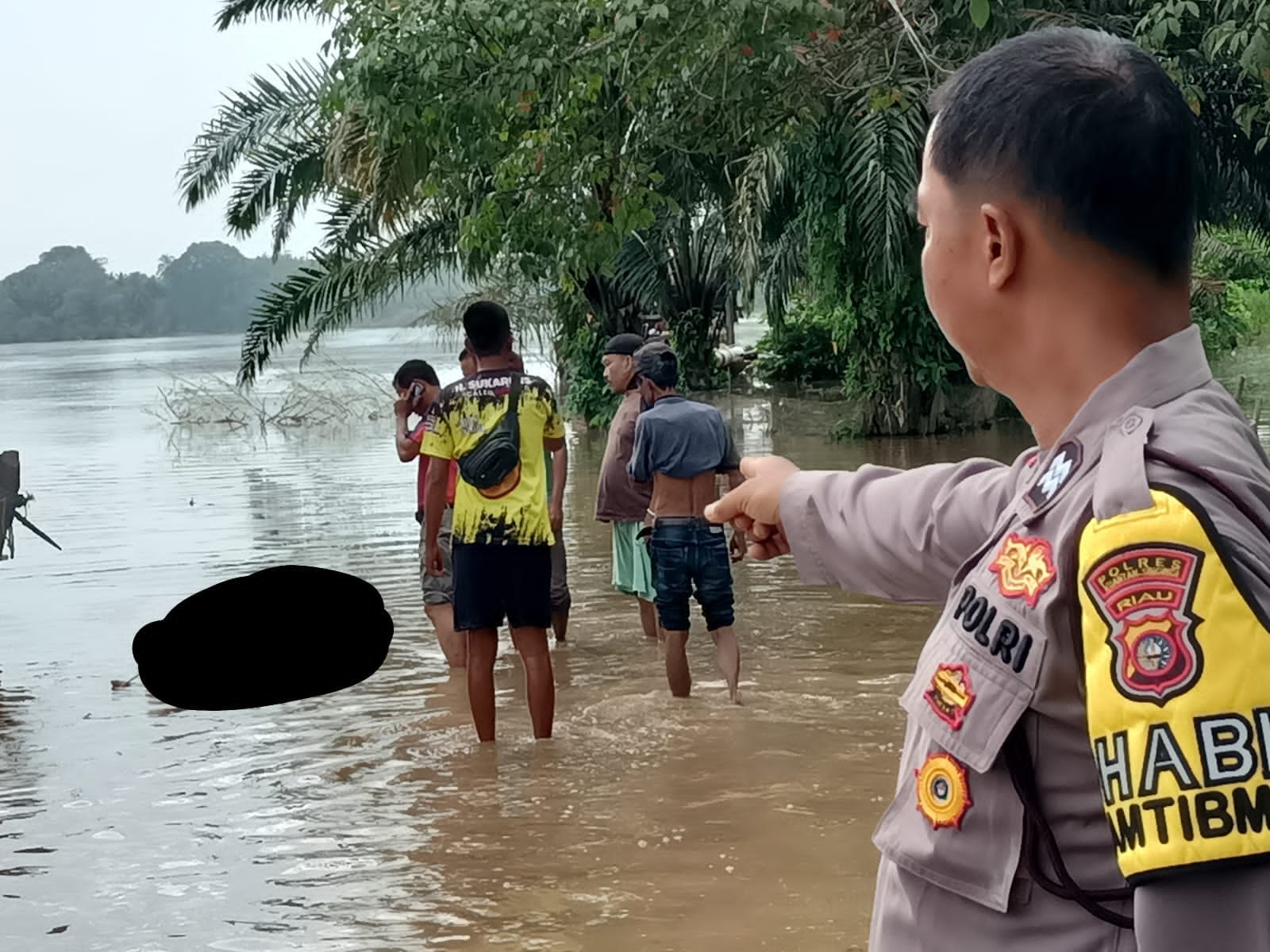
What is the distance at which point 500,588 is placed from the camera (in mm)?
6605

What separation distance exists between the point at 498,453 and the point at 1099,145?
544 cm

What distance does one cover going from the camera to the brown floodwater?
4.94 m

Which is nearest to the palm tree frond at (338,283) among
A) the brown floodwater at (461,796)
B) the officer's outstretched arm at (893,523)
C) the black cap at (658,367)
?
the brown floodwater at (461,796)

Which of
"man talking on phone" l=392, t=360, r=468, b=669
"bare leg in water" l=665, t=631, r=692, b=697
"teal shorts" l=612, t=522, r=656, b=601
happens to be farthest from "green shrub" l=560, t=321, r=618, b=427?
"bare leg in water" l=665, t=631, r=692, b=697

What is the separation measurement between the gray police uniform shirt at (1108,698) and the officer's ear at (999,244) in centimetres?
12

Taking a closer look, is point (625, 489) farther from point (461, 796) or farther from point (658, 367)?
point (461, 796)

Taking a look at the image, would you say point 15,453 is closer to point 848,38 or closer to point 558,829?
point 558,829

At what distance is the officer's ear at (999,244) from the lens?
4.14 feet

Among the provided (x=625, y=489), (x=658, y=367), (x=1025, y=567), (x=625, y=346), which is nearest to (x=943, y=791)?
(x=1025, y=567)

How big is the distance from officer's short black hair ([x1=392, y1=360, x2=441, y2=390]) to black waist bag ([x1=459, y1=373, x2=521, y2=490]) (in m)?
1.35

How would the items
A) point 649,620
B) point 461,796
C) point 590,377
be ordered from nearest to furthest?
point 461,796 → point 649,620 → point 590,377

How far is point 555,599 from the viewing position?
9.03 meters

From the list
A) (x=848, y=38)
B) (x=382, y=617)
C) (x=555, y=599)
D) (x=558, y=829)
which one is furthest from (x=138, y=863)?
(x=848, y=38)

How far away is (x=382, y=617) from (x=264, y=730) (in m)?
6.76
